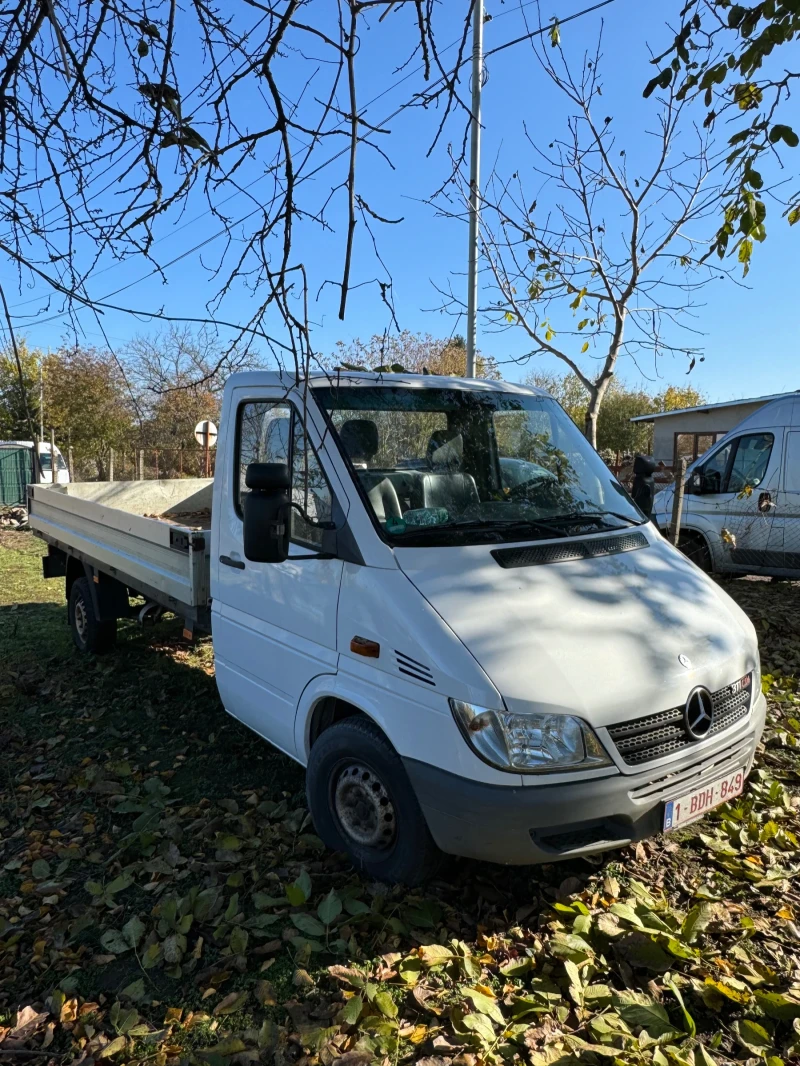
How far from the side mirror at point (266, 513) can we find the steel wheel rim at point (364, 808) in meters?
0.99

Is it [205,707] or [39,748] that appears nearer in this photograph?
[39,748]

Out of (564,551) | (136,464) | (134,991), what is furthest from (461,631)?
(136,464)

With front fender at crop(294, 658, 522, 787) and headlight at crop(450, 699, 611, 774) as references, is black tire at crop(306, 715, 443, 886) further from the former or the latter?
headlight at crop(450, 699, 611, 774)

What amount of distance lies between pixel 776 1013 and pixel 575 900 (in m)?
0.78

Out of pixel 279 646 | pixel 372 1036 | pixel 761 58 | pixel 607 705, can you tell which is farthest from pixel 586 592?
pixel 761 58

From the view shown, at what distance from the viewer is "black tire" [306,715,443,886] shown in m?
2.81

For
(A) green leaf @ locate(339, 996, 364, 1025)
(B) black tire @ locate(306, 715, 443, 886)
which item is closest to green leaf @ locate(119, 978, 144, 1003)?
(A) green leaf @ locate(339, 996, 364, 1025)

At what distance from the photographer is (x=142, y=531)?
515 cm

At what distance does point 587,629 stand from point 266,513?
1372 mm

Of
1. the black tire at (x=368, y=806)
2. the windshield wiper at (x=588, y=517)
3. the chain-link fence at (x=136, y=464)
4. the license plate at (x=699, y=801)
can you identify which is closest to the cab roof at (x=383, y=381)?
the windshield wiper at (x=588, y=517)

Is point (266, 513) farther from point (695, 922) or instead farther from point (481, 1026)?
point (695, 922)

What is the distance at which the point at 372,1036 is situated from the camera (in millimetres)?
2340

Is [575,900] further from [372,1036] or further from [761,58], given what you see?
[761,58]

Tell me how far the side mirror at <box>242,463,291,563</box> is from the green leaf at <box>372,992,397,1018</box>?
5.35 feet
